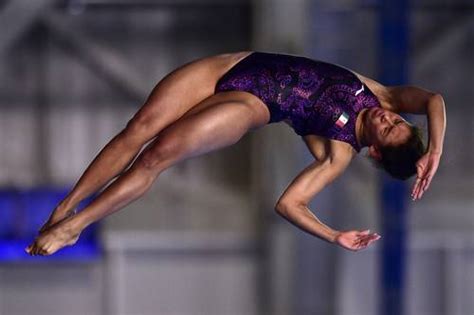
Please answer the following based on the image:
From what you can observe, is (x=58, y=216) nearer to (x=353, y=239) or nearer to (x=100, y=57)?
(x=353, y=239)

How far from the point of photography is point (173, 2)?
28.1 ft

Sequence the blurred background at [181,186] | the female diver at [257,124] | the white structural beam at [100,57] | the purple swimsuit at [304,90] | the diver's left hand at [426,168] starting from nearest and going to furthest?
the diver's left hand at [426,168] < the female diver at [257,124] < the purple swimsuit at [304,90] < the blurred background at [181,186] < the white structural beam at [100,57]

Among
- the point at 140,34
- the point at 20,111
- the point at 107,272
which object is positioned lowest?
the point at 107,272

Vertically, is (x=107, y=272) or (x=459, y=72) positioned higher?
(x=459, y=72)

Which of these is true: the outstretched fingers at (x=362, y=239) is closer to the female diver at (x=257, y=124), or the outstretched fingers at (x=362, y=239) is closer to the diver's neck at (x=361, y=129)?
the female diver at (x=257, y=124)

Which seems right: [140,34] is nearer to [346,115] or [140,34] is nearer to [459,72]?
[459,72]

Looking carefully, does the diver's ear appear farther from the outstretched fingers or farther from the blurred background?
the blurred background

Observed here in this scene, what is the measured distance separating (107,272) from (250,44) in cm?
193

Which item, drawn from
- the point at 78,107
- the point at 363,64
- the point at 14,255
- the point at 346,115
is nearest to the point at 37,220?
the point at 14,255

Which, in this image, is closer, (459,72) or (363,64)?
(363,64)

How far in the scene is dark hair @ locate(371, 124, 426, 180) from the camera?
3943 mm

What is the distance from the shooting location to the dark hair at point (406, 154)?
3943 mm

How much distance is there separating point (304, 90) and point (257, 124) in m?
0.20

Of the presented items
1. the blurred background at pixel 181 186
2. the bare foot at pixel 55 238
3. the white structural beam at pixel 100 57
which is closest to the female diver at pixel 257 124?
the bare foot at pixel 55 238
